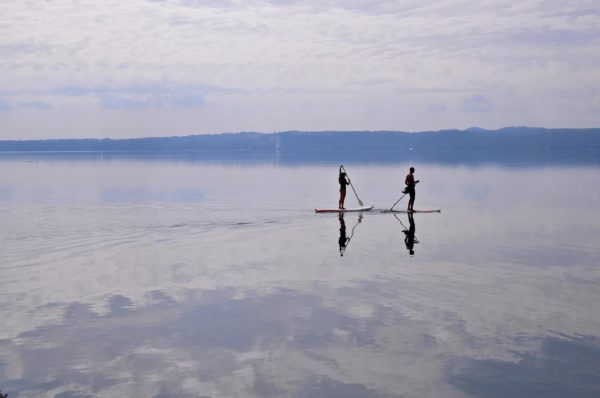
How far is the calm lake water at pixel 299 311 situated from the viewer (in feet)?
35.6

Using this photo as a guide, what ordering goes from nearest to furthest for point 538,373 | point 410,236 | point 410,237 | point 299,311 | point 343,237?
point 538,373
point 299,311
point 410,237
point 343,237
point 410,236

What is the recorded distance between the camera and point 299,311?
14.8m

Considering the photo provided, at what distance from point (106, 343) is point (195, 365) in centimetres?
226

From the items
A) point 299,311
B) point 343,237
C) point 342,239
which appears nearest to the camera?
point 299,311

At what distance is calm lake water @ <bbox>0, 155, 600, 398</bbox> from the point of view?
1086 centimetres

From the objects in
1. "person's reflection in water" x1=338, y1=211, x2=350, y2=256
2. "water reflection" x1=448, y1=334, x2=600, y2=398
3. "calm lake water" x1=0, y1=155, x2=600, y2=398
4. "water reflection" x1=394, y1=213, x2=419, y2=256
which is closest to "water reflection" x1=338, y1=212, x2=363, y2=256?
"person's reflection in water" x1=338, y1=211, x2=350, y2=256

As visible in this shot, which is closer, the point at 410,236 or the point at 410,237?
the point at 410,237

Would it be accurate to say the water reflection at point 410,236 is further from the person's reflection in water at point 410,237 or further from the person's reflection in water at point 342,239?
the person's reflection in water at point 342,239

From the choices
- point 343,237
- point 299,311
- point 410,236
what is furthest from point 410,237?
point 299,311

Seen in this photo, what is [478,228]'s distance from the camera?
2942 centimetres

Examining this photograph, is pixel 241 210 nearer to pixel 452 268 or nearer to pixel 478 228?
pixel 478 228

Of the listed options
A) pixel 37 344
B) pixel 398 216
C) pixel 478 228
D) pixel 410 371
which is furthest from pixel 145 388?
pixel 398 216

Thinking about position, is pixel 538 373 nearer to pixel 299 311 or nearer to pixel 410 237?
pixel 299 311

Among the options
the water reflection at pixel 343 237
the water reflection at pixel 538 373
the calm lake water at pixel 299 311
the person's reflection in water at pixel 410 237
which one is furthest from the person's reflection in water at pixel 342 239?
the water reflection at pixel 538 373
